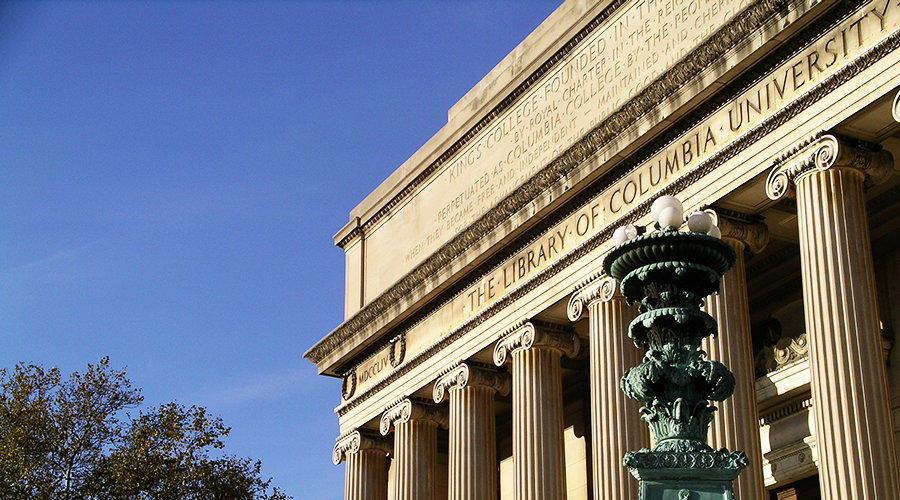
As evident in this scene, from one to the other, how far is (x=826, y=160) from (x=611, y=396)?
250 inches

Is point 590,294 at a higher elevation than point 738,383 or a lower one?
higher

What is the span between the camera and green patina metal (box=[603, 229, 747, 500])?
10.6 metres

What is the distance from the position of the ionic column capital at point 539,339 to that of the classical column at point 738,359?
17.9 ft

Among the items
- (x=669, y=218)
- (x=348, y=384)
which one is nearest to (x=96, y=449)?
(x=348, y=384)

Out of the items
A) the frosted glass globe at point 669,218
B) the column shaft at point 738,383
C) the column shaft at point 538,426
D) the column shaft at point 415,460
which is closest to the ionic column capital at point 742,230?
the column shaft at point 738,383

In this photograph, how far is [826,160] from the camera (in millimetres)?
19328

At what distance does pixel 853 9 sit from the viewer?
19.1 meters

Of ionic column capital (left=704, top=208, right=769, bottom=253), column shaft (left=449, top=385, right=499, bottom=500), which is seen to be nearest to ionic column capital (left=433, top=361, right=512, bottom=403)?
column shaft (left=449, top=385, right=499, bottom=500)

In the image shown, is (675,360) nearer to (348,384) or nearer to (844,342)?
(844,342)

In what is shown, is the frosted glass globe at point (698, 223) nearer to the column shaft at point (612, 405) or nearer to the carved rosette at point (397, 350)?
the column shaft at point (612, 405)

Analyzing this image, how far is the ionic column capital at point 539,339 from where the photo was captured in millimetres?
26337

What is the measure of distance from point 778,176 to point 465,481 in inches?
446

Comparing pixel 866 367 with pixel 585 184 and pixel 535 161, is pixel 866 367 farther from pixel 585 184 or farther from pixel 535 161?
pixel 535 161

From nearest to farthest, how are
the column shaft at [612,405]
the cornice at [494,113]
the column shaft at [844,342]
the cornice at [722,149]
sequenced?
the column shaft at [844,342] → the cornice at [722,149] → the column shaft at [612,405] → the cornice at [494,113]
